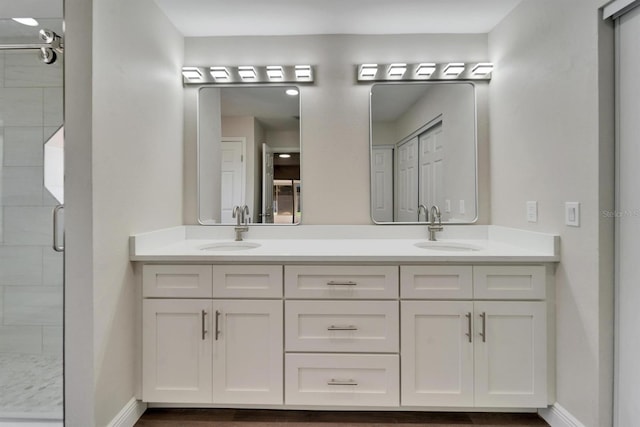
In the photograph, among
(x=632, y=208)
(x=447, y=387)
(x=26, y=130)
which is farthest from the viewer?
(x=26, y=130)

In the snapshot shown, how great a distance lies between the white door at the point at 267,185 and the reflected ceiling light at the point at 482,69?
1.47 meters

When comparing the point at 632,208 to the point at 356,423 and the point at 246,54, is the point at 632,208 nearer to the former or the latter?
the point at 356,423

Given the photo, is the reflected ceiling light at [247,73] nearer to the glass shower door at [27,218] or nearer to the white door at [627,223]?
the glass shower door at [27,218]

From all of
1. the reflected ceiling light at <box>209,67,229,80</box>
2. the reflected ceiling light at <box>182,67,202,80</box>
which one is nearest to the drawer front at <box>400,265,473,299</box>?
the reflected ceiling light at <box>209,67,229,80</box>

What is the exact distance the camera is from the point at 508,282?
1.72 meters

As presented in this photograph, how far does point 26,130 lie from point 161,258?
149 cm

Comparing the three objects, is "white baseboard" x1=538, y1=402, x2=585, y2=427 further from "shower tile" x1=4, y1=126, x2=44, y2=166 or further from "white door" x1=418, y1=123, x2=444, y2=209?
"shower tile" x1=4, y1=126, x2=44, y2=166

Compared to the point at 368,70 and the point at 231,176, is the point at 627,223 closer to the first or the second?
the point at 368,70

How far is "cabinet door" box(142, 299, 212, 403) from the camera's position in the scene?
1755 millimetres

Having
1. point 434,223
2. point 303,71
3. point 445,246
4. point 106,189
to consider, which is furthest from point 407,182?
point 106,189

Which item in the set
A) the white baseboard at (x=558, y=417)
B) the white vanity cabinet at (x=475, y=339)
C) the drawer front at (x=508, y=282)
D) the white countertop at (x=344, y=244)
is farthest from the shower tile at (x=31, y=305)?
the white baseboard at (x=558, y=417)

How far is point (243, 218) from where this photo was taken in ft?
7.86

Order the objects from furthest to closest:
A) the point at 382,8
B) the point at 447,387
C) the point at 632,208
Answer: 1. the point at 382,8
2. the point at 447,387
3. the point at 632,208

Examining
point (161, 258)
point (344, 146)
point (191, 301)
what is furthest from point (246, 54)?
point (191, 301)
